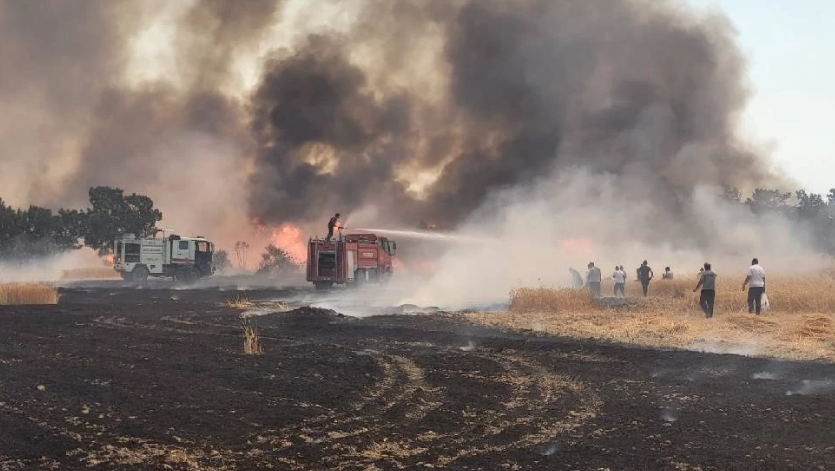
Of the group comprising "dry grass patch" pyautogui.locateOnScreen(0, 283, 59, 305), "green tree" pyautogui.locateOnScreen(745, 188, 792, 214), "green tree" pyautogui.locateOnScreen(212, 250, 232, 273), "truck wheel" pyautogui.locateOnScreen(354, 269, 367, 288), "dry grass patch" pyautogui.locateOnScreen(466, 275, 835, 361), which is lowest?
"dry grass patch" pyautogui.locateOnScreen(466, 275, 835, 361)

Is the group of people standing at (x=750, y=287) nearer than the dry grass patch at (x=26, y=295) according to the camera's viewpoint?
Yes

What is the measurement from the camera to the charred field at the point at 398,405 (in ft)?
20.7

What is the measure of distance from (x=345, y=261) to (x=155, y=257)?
15222mm

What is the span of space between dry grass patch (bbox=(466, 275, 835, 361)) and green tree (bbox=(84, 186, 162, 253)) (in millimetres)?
43821

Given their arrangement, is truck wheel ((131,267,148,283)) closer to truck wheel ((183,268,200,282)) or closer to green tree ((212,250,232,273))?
truck wheel ((183,268,200,282))

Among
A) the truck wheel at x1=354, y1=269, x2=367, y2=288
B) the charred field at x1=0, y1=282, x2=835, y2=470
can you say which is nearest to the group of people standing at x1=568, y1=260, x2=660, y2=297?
the truck wheel at x1=354, y1=269, x2=367, y2=288

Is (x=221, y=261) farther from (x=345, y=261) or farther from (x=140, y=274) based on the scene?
(x=345, y=261)

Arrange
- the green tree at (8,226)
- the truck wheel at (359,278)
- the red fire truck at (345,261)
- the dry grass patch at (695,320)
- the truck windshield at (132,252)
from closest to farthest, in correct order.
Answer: the dry grass patch at (695,320) < the red fire truck at (345,261) < the truck wheel at (359,278) < the truck windshield at (132,252) < the green tree at (8,226)

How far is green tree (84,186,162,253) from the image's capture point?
187ft

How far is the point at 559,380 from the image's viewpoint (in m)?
10.4

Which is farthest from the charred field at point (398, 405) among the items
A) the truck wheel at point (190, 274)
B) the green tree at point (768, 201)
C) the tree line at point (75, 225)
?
the green tree at point (768, 201)

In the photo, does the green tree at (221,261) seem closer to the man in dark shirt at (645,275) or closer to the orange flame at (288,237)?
the orange flame at (288,237)

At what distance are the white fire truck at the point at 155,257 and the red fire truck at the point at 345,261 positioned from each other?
12.6 meters

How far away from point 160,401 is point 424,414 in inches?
125
